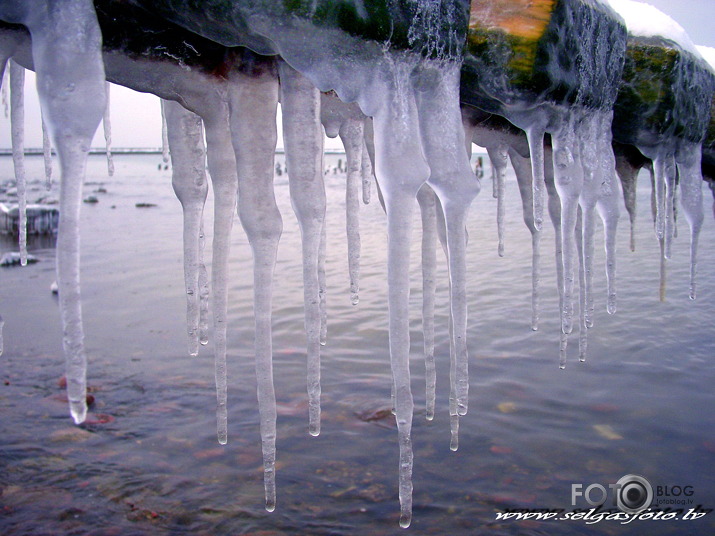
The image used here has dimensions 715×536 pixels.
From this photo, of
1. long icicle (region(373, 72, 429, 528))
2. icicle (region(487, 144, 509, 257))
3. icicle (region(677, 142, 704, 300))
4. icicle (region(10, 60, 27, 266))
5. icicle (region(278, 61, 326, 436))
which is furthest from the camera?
icicle (region(677, 142, 704, 300))

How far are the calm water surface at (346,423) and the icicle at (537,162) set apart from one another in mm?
1599

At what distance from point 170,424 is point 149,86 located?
2.87 meters

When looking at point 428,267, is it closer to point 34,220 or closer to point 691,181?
point 691,181

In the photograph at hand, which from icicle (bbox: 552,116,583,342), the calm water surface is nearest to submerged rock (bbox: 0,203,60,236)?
the calm water surface

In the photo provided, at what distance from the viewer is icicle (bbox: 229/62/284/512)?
161cm

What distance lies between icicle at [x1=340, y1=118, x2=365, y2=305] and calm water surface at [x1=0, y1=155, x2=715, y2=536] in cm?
127

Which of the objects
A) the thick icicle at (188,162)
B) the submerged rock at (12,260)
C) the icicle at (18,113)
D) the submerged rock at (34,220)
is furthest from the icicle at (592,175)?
the submerged rock at (34,220)

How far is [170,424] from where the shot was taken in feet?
12.9

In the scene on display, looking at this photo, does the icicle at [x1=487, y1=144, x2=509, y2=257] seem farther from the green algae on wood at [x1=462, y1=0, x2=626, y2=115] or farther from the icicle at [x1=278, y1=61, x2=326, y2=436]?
the icicle at [x1=278, y1=61, x2=326, y2=436]

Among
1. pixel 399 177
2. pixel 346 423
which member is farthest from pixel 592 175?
pixel 346 423

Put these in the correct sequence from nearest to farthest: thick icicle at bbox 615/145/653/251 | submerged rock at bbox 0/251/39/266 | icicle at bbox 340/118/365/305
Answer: icicle at bbox 340/118/365/305
thick icicle at bbox 615/145/653/251
submerged rock at bbox 0/251/39/266

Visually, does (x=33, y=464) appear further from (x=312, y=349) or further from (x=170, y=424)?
(x=312, y=349)

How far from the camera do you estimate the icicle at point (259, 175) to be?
63.2 inches

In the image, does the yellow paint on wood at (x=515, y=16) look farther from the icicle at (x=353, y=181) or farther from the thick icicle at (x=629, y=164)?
the thick icicle at (x=629, y=164)
